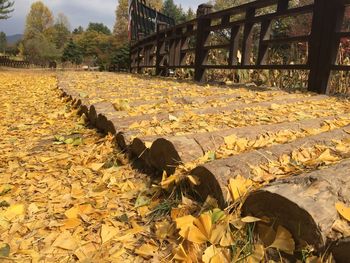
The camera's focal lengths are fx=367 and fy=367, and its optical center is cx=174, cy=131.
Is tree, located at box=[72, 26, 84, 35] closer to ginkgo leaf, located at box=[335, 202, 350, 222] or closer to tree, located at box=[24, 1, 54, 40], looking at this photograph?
tree, located at box=[24, 1, 54, 40]

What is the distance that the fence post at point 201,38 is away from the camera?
6.99 m

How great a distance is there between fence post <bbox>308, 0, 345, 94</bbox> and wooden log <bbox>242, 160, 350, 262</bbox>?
3.34 metres

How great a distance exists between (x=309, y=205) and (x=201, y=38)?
20.3 feet

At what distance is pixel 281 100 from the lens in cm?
381

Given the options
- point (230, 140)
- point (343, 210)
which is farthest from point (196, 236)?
point (230, 140)

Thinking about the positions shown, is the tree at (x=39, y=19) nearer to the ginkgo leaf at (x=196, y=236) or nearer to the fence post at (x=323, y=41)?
the fence post at (x=323, y=41)

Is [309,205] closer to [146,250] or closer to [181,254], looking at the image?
[181,254]

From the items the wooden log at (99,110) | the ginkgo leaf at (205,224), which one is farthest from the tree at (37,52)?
the ginkgo leaf at (205,224)

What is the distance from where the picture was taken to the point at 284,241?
49.5 inches

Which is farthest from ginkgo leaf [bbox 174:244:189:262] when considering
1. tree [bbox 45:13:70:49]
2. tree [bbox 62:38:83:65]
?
tree [bbox 45:13:70:49]

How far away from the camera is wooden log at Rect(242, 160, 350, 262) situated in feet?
3.92

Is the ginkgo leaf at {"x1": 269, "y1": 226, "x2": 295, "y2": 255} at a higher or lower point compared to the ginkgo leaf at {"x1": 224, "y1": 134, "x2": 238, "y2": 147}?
lower

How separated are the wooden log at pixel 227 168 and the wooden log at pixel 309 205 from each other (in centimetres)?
17

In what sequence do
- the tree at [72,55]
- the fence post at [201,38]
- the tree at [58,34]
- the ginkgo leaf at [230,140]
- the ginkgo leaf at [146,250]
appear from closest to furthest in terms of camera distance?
the ginkgo leaf at [146,250]
the ginkgo leaf at [230,140]
the fence post at [201,38]
the tree at [72,55]
the tree at [58,34]
